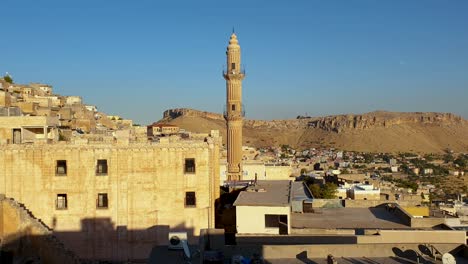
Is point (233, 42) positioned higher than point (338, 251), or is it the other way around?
point (233, 42)

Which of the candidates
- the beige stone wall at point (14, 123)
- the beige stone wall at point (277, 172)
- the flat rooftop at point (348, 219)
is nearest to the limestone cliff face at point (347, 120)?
the beige stone wall at point (277, 172)

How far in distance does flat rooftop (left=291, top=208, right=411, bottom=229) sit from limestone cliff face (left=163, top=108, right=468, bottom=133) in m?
128

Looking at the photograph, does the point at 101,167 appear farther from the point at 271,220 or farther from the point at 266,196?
the point at 271,220

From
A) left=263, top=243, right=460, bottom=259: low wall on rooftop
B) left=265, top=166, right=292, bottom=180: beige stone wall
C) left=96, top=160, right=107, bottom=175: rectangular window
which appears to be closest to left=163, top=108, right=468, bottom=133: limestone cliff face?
left=265, top=166, right=292, bottom=180: beige stone wall

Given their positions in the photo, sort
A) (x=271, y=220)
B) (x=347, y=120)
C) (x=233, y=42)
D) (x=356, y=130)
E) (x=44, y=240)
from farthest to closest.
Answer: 1. (x=347, y=120)
2. (x=356, y=130)
3. (x=233, y=42)
4. (x=44, y=240)
5. (x=271, y=220)

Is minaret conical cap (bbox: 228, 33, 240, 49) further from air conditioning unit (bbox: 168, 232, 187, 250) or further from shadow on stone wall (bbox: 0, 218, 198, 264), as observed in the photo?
air conditioning unit (bbox: 168, 232, 187, 250)

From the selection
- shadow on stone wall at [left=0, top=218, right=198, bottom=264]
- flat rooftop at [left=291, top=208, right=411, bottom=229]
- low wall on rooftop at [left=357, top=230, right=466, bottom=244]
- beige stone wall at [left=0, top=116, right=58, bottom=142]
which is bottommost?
shadow on stone wall at [left=0, top=218, right=198, bottom=264]

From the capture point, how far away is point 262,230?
1814cm

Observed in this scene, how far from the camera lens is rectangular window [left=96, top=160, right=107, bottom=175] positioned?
20.7 meters

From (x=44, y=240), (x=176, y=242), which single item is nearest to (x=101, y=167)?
(x=44, y=240)

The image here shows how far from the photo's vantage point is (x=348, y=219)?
20.5 meters

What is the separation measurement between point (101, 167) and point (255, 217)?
20.6 feet

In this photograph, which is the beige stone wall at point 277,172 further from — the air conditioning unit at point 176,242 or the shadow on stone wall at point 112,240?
the air conditioning unit at point 176,242

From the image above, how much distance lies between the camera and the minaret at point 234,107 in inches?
1610
